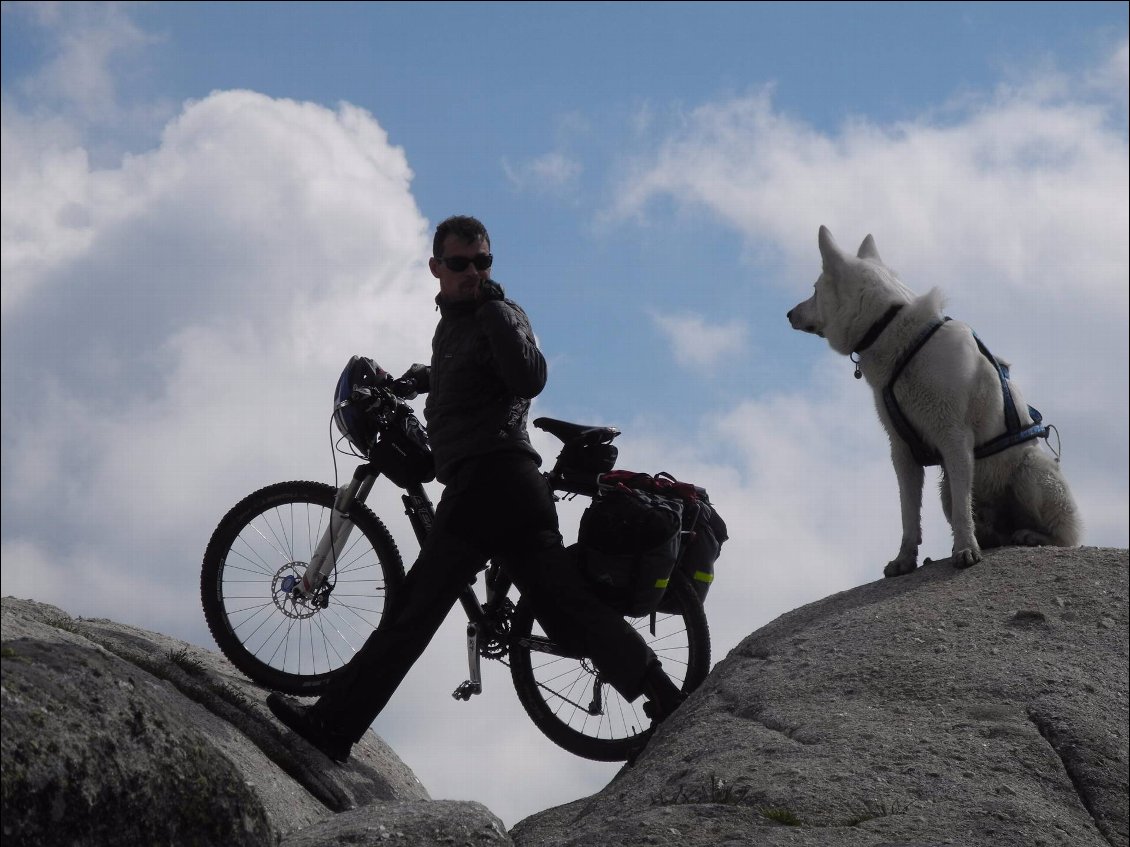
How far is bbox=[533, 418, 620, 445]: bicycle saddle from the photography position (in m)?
6.84

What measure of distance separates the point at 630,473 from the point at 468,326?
1.29m

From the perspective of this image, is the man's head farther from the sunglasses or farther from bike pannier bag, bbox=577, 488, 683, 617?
bike pannier bag, bbox=577, 488, 683, 617

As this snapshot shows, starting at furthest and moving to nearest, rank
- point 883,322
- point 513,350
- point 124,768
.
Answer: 1. point 883,322
2. point 513,350
3. point 124,768

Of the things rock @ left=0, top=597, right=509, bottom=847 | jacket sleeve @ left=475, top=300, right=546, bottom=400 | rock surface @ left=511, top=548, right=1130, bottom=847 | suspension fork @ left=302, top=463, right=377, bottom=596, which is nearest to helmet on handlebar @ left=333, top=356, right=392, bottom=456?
suspension fork @ left=302, top=463, right=377, bottom=596

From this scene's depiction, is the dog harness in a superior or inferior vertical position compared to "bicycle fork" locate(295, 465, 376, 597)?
superior

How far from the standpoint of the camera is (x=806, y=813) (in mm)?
5457

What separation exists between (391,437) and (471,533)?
2.86ft

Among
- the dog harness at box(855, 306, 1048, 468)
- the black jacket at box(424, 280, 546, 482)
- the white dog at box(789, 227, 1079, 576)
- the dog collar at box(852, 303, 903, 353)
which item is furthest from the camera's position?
the dog collar at box(852, 303, 903, 353)

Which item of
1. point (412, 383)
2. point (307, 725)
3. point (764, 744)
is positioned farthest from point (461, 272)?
point (764, 744)

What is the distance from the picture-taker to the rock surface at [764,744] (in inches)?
186

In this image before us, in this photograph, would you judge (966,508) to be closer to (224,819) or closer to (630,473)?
(630,473)

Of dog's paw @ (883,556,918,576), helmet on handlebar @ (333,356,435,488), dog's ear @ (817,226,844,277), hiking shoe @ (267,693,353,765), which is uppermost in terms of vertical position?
dog's ear @ (817,226,844,277)

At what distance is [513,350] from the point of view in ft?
19.8

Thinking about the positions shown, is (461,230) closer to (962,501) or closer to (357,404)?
(357,404)
